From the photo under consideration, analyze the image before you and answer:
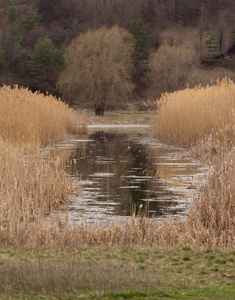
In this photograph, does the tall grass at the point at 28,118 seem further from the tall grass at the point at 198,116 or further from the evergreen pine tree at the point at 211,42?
the evergreen pine tree at the point at 211,42

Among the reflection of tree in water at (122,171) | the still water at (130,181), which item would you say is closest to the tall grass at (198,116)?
the still water at (130,181)

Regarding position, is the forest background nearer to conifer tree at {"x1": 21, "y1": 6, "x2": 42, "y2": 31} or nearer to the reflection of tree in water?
conifer tree at {"x1": 21, "y1": 6, "x2": 42, "y2": 31}

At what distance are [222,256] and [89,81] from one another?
39533mm

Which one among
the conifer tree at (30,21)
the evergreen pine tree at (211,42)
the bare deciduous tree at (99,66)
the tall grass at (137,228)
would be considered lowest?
the tall grass at (137,228)

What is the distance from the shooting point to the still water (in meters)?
8.70

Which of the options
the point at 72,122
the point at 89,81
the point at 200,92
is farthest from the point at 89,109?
the point at 200,92

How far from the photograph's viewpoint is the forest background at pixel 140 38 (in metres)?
57.0

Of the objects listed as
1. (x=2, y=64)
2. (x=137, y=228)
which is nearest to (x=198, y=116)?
(x=137, y=228)

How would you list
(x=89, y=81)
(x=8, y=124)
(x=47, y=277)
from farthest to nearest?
(x=89, y=81), (x=8, y=124), (x=47, y=277)

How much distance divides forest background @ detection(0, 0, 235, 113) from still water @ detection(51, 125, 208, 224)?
1162 inches

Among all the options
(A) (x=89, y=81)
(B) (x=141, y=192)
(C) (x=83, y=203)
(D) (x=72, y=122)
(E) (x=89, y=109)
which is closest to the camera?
(C) (x=83, y=203)

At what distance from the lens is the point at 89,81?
4462cm

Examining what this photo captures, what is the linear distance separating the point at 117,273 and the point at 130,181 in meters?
6.94

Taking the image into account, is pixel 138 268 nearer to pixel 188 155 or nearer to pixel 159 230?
pixel 159 230
